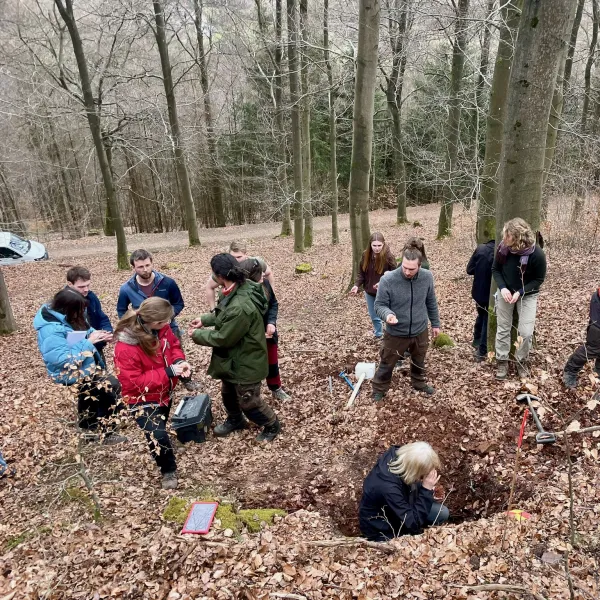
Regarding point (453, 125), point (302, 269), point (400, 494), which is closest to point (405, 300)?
point (400, 494)

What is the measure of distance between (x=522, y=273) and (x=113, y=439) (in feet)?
17.0

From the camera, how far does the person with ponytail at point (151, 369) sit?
376cm

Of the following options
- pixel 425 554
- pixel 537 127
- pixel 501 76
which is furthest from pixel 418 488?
pixel 501 76

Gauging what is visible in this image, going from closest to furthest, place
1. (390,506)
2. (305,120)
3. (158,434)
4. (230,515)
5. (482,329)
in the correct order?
(390,506)
(230,515)
(158,434)
(482,329)
(305,120)

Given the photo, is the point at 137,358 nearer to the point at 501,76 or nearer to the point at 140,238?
the point at 501,76

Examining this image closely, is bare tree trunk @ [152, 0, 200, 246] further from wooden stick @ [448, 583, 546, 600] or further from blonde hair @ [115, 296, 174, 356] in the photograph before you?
wooden stick @ [448, 583, 546, 600]

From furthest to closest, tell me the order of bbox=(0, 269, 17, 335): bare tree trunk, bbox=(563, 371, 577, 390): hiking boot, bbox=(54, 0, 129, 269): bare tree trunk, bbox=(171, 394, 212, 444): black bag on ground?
1. bbox=(54, 0, 129, 269): bare tree trunk
2. bbox=(0, 269, 17, 335): bare tree trunk
3. bbox=(563, 371, 577, 390): hiking boot
4. bbox=(171, 394, 212, 444): black bag on ground

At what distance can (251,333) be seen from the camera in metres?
4.32

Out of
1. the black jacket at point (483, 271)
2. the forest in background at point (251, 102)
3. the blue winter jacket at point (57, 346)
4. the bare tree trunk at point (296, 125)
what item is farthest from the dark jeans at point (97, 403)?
the bare tree trunk at point (296, 125)

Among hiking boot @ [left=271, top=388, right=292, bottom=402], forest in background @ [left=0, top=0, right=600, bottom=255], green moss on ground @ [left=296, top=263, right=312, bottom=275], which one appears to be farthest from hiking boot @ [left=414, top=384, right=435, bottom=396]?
green moss on ground @ [left=296, top=263, right=312, bottom=275]

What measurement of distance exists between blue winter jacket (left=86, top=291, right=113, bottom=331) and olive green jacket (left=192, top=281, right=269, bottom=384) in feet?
5.73

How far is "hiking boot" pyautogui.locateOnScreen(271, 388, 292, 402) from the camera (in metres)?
5.68

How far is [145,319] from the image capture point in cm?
377

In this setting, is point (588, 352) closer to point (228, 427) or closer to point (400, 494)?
point (400, 494)
